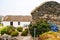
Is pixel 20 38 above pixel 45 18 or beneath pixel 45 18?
beneath

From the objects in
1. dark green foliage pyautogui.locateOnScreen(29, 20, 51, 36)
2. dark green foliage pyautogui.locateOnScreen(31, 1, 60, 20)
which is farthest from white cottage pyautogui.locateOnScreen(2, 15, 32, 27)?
dark green foliage pyautogui.locateOnScreen(29, 20, 51, 36)

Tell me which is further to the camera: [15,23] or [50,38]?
[15,23]

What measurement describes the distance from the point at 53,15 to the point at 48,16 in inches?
9.6

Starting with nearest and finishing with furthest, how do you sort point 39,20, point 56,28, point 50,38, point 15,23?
1. point 50,38
2. point 56,28
3. point 39,20
4. point 15,23

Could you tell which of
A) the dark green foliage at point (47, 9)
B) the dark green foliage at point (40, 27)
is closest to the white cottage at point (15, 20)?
the dark green foliage at point (47, 9)

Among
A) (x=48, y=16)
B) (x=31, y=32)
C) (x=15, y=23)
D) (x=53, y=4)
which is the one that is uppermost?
(x=53, y=4)

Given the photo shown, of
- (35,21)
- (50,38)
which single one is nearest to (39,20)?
(35,21)

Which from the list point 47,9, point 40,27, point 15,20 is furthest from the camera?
point 15,20

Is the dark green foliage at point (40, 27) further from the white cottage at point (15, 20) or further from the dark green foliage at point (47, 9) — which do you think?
the white cottage at point (15, 20)

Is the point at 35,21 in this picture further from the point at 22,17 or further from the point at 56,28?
the point at 22,17

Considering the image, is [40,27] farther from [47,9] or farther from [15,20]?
[15,20]

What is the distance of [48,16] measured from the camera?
23.8 feet

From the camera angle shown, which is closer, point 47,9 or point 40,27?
point 40,27

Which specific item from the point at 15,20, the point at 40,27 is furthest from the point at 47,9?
the point at 15,20
